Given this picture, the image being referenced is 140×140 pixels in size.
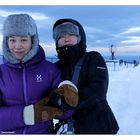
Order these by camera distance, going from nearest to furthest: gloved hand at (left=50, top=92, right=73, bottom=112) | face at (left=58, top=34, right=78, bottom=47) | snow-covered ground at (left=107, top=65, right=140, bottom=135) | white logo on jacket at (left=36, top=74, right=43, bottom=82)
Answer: gloved hand at (left=50, top=92, right=73, bottom=112) < white logo on jacket at (left=36, top=74, right=43, bottom=82) < face at (left=58, top=34, right=78, bottom=47) < snow-covered ground at (left=107, top=65, right=140, bottom=135)

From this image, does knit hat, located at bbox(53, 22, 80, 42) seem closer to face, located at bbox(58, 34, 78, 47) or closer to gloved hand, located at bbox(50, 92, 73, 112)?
face, located at bbox(58, 34, 78, 47)

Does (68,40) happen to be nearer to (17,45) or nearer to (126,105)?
(17,45)

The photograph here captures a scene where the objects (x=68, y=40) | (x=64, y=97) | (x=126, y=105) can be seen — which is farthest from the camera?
(x=126, y=105)

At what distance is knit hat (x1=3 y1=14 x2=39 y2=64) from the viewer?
1913 mm

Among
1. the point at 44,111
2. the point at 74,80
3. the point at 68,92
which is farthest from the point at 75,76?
the point at 44,111

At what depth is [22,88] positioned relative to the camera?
1.90 m

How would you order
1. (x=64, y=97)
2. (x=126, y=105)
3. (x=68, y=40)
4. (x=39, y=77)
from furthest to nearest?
(x=126, y=105)
(x=68, y=40)
(x=39, y=77)
(x=64, y=97)

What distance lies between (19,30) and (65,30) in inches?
10.9

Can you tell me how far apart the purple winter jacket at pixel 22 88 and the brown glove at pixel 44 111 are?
68mm

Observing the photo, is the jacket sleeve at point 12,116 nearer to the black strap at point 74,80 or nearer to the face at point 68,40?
the black strap at point 74,80

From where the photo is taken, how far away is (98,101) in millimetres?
1947

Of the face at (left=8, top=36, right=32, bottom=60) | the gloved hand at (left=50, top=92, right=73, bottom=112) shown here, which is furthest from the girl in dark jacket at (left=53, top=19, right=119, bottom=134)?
the face at (left=8, top=36, right=32, bottom=60)
